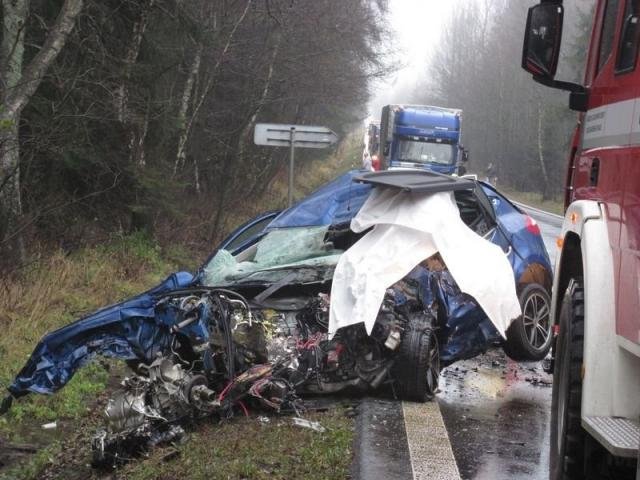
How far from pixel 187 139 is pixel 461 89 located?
63471mm

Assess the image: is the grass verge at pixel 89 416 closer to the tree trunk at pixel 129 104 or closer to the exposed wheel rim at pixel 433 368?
the exposed wheel rim at pixel 433 368

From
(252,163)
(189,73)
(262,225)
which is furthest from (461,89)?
(262,225)

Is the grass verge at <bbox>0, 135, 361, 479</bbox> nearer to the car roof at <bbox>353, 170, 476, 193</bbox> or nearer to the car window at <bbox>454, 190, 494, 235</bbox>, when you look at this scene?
the car roof at <bbox>353, 170, 476, 193</bbox>

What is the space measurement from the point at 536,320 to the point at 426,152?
19.4 m

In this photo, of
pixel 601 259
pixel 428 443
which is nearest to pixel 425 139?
pixel 428 443

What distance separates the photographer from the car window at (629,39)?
12.0 feet

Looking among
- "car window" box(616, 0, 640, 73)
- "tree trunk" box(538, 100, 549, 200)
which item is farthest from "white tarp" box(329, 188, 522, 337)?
"tree trunk" box(538, 100, 549, 200)

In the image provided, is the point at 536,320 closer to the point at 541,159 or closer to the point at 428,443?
the point at 428,443

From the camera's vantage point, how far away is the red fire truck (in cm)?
317

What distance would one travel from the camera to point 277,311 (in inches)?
244

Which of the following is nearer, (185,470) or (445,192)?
(185,470)

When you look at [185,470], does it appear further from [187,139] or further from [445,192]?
[187,139]

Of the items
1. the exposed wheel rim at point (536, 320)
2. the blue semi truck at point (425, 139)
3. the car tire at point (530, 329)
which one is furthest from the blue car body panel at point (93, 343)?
the blue semi truck at point (425, 139)

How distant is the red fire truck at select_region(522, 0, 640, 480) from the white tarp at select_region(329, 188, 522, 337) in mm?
1605
